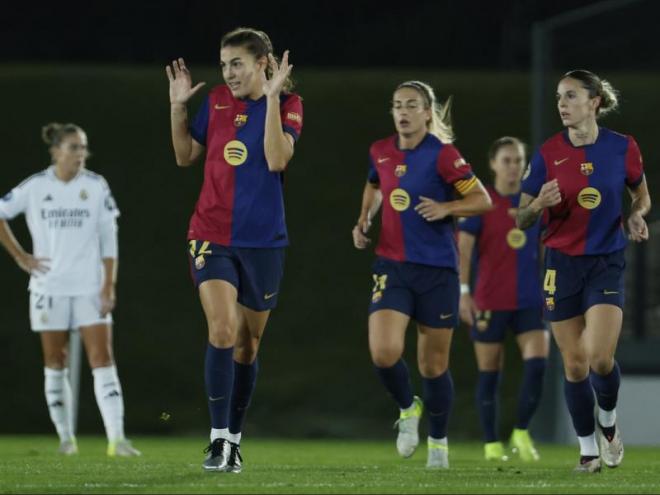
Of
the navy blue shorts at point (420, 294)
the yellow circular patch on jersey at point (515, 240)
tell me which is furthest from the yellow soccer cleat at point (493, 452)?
the navy blue shorts at point (420, 294)

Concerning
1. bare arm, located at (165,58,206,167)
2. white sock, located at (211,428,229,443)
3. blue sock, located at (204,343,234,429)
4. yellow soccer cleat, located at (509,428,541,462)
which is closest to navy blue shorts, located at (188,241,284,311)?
blue sock, located at (204,343,234,429)

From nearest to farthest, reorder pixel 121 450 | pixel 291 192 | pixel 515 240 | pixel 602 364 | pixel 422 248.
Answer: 1. pixel 602 364
2. pixel 422 248
3. pixel 121 450
4. pixel 515 240
5. pixel 291 192

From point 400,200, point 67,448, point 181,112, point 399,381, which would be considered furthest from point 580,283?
point 67,448

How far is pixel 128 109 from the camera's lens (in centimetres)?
1340

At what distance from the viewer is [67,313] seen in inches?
387

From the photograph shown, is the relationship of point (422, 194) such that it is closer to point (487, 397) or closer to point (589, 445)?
point (589, 445)

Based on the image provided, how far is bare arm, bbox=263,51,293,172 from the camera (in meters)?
6.77

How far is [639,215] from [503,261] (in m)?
2.89

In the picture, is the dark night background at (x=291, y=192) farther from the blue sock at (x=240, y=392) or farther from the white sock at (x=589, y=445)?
the blue sock at (x=240, y=392)

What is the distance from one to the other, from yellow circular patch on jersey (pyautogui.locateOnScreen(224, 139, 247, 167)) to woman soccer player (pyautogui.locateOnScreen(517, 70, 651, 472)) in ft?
4.27

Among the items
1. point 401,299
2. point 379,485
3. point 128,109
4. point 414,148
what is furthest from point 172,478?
point 128,109

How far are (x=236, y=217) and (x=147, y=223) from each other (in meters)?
6.37

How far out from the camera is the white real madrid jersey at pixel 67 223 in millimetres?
9875

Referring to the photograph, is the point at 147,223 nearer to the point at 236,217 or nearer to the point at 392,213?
the point at 392,213
